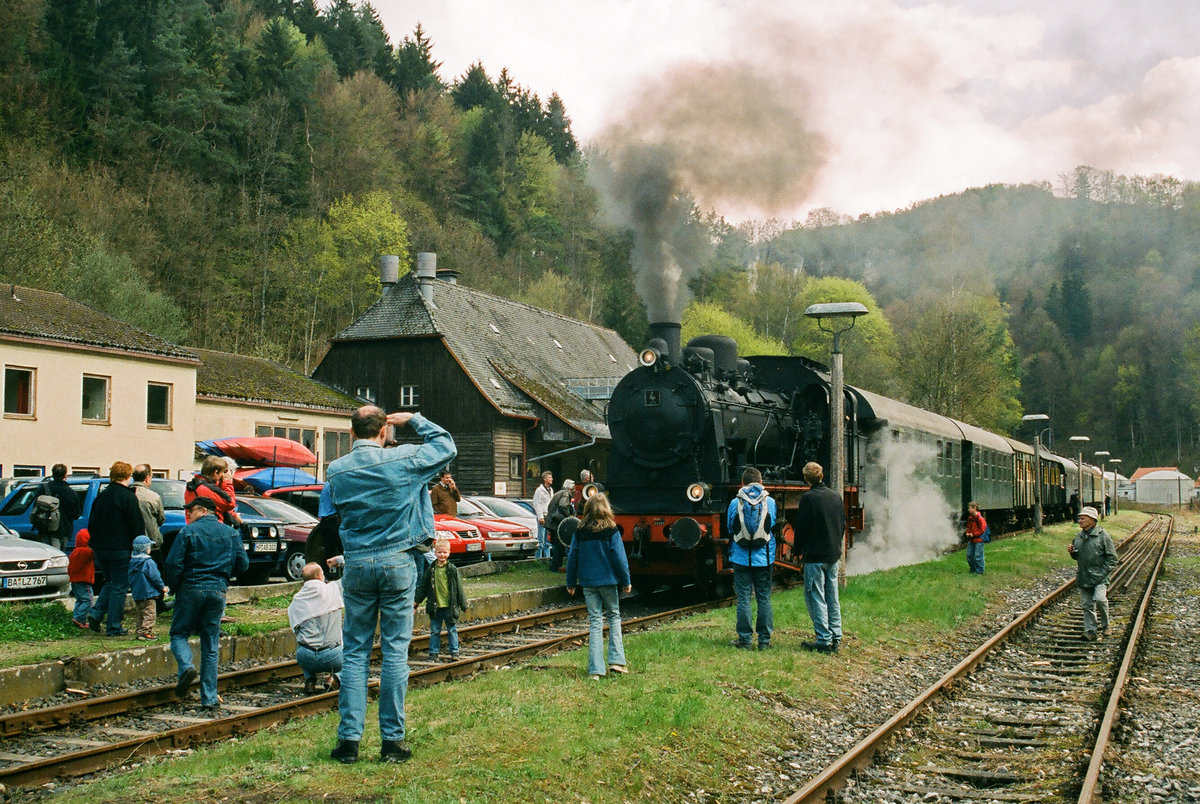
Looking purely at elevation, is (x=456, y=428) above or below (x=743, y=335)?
below

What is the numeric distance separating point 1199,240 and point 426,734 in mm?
120066

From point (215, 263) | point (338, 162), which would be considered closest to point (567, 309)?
point (338, 162)

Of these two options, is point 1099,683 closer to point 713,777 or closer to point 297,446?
point 713,777

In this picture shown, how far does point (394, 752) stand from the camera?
6.05 m

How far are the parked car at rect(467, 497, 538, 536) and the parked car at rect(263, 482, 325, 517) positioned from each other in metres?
3.88

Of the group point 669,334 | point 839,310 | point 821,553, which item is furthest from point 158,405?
point 821,553

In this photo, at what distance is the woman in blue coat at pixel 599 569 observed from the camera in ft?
29.9

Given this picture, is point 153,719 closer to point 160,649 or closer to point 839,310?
point 160,649

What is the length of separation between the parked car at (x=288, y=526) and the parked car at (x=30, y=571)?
4.14m

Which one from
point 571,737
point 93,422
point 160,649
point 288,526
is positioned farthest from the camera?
point 93,422

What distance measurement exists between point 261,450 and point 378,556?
1869 cm

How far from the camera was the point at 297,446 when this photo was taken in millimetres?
24219

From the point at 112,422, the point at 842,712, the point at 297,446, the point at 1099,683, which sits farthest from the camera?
the point at 112,422

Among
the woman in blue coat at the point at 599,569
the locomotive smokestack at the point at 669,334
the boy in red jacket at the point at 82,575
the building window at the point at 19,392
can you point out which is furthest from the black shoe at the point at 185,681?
the building window at the point at 19,392
